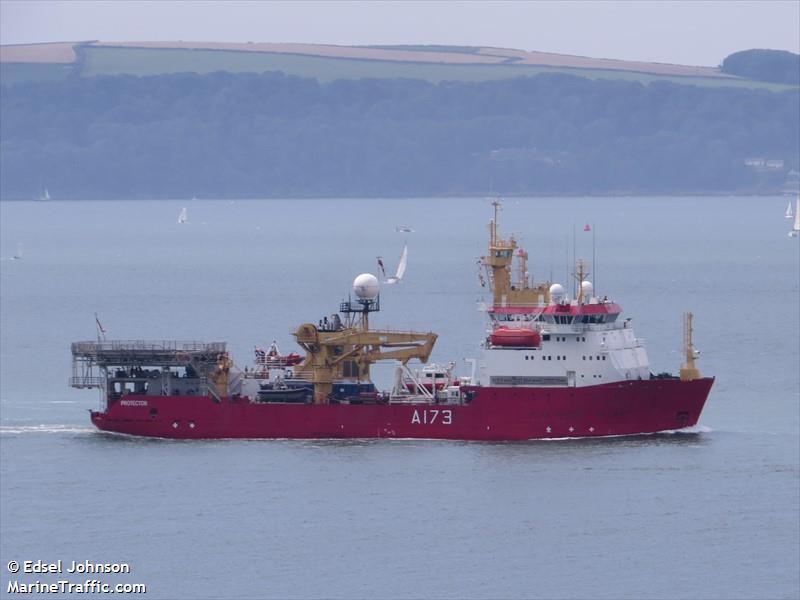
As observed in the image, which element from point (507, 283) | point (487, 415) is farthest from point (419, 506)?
point (507, 283)

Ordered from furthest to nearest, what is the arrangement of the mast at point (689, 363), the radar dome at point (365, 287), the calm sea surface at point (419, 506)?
the radar dome at point (365, 287) < the mast at point (689, 363) < the calm sea surface at point (419, 506)

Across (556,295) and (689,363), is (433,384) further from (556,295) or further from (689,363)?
(689,363)

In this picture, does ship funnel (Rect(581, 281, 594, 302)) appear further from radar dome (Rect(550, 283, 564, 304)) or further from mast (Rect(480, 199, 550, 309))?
mast (Rect(480, 199, 550, 309))

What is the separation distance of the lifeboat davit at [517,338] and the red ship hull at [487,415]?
5.61 ft

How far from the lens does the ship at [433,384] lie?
242 ft

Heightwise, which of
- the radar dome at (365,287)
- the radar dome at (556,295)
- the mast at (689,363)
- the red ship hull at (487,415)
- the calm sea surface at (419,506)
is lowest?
the calm sea surface at (419,506)

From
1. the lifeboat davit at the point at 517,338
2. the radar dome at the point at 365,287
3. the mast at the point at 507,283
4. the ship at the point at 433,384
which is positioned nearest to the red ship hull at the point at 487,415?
the ship at the point at 433,384

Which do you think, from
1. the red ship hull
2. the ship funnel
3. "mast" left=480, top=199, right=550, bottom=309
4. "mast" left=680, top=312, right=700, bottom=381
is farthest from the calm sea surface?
"mast" left=480, top=199, right=550, bottom=309

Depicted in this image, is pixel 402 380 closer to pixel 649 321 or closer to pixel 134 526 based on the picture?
pixel 134 526

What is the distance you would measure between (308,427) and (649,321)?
4835 cm

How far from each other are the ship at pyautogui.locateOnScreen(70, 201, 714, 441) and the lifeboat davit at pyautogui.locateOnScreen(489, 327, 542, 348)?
0.03 m

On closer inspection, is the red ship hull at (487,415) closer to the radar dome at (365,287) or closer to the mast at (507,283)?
the mast at (507,283)

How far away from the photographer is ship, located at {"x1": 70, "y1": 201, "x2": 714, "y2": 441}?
73625 millimetres

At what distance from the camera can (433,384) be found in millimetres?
76000
